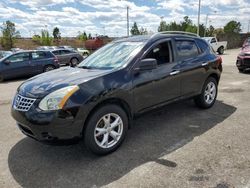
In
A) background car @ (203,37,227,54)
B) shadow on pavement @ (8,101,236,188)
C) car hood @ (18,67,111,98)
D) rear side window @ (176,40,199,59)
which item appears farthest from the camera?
background car @ (203,37,227,54)

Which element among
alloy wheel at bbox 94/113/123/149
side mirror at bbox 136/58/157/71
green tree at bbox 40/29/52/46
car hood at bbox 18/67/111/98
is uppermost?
green tree at bbox 40/29/52/46

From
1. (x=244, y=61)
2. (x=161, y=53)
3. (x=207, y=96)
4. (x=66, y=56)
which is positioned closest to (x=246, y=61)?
(x=244, y=61)

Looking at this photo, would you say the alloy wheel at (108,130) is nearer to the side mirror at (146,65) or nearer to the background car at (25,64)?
the side mirror at (146,65)

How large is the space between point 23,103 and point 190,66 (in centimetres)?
323

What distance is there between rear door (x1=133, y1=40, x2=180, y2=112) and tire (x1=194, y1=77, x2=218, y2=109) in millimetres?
977

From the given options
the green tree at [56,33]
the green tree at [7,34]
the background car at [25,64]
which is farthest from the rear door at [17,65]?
the green tree at [56,33]

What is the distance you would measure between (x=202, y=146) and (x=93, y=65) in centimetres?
228

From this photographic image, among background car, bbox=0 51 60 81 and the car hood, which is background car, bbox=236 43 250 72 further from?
background car, bbox=0 51 60 81

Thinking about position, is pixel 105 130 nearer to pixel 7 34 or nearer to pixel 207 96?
pixel 207 96

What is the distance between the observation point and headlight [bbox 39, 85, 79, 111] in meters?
3.40

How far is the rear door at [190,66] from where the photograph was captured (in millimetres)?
5090

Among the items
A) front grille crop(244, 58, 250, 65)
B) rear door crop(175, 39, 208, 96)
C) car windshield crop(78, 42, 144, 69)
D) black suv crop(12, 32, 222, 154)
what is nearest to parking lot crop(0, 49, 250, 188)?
black suv crop(12, 32, 222, 154)

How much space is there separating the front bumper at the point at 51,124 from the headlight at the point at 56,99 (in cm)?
7

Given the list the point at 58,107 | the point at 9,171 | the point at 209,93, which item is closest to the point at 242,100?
the point at 209,93
